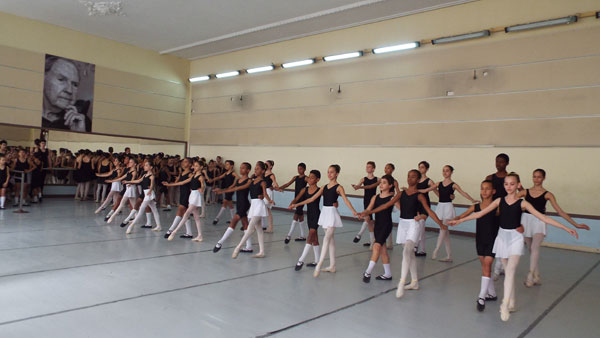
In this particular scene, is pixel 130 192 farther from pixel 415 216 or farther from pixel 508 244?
pixel 508 244

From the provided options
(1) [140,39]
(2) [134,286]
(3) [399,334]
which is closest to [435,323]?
(3) [399,334]

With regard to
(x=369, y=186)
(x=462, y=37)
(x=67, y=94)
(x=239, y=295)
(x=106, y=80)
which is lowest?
(x=239, y=295)

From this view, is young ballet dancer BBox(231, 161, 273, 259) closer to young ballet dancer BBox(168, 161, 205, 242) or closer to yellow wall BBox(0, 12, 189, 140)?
young ballet dancer BBox(168, 161, 205, 242)

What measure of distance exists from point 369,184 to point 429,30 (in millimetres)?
5817

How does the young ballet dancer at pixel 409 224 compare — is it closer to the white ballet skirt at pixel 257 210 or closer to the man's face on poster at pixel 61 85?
the white ballet skirt at pixel 257 210

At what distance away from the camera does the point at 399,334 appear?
4129 millimetres

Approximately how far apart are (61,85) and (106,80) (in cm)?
166

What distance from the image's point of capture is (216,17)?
13.6m

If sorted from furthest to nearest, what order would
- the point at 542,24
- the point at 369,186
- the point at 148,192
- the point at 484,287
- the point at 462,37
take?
the point at 462,37
the point at 542,24
the point at 148,192
the point at 369,186
the point at 484,287

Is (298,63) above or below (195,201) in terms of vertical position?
above

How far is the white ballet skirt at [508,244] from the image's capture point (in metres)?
4.81

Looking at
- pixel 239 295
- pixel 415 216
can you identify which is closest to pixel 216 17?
pixel 415 216

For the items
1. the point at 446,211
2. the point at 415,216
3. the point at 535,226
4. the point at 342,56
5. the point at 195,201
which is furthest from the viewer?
the point at 342,56

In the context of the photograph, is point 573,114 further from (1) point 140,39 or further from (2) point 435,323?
(1) point 140,39
